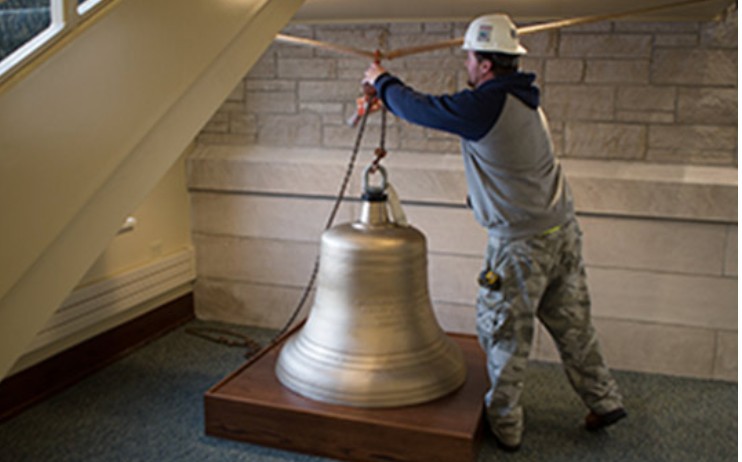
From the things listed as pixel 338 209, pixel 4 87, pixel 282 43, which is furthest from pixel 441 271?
pixel 4 87

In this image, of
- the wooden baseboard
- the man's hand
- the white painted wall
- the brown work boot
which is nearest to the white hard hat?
the man's hand

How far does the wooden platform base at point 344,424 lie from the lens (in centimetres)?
223

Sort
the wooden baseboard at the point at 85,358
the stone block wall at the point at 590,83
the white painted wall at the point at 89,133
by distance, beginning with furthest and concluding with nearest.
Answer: the stone block wall at the point at 590,83 → the wooden baseboard at the point at 85,358 → the white painted wall at the point at 89,133

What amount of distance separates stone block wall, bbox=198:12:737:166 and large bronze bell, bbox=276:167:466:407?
3.16ft

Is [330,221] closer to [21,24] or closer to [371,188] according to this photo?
[371,188]

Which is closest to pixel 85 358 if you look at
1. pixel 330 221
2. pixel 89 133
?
pixel 330 221

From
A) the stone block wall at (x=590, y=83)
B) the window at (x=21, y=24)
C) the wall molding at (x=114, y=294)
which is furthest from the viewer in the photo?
the stone block wall at (x=590, y=83)

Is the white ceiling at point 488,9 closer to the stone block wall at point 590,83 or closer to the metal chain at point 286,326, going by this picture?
the stone block wall at point 590,83

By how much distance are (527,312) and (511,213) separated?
1.07 feet

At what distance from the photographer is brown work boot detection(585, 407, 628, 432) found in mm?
2496

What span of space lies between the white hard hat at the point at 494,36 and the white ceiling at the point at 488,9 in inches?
12.2

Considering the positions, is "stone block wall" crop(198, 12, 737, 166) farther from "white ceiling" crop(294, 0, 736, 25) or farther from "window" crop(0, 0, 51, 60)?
"window" crop(0, 0, 51, 60)

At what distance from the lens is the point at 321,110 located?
11.3 feet

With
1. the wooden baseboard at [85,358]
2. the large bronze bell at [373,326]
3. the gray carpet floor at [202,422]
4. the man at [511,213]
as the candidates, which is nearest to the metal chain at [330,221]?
the gray carpet floor at [202,422]
